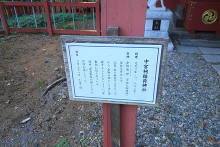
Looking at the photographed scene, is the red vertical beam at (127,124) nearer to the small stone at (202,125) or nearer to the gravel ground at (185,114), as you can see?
the gravel ground at (185,114)

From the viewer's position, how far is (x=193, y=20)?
5047 millimetres

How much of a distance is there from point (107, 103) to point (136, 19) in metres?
0.63

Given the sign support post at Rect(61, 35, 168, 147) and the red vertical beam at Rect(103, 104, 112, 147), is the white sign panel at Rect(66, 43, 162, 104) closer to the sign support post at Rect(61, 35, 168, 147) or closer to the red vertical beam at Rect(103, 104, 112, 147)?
the sign support post at Rect(61, 35, 168, 147)

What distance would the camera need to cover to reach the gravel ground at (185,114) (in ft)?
7.46

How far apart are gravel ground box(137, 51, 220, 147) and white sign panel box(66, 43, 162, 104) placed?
3.93 ft

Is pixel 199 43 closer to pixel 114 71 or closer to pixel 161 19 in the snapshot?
pixel 161 19

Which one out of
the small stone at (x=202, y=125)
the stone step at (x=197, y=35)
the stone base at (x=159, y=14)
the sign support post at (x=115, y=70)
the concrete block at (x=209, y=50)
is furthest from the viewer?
the stone step at (x=197, y=35)

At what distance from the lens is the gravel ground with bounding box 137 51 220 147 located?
7.46 feet

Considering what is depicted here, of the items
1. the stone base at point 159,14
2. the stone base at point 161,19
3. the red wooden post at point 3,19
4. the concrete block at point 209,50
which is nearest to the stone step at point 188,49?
the concrete block at point 209,50

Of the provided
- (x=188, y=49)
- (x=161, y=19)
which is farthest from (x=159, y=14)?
(x=188, y=49)

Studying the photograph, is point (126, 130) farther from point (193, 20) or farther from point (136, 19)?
point (193, 20)

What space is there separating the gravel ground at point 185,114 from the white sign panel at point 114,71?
120 centimetres

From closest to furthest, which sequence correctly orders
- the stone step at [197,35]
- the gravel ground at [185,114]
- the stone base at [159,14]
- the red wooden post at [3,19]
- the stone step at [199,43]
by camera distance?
the gravel ground at [185,114] → the stone base at [159,14] → the stone step at [199,43] → the stone step at [197,35] → the red wooden post at [3,19]

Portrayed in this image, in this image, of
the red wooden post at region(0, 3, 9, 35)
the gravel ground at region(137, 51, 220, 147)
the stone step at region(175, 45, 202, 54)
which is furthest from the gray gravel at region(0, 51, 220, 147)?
the red wooden post at region(0, 3, 9, 35)
